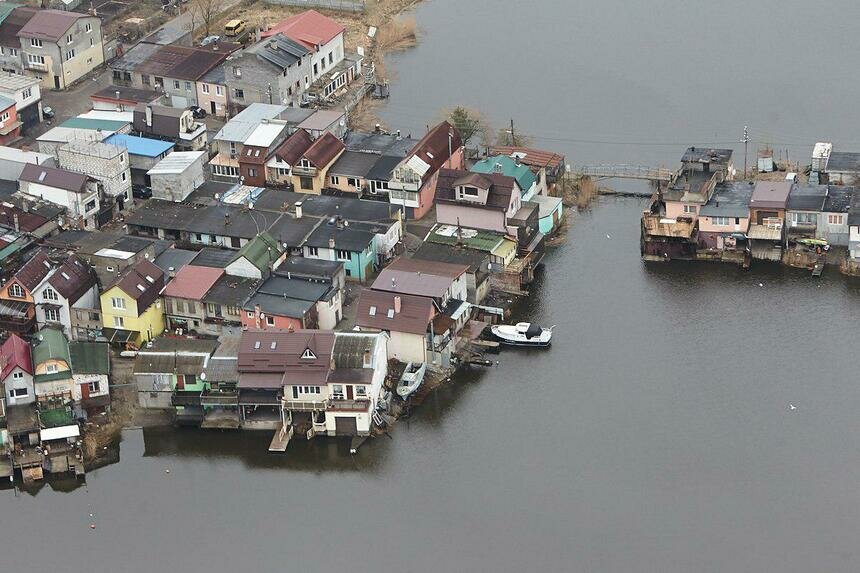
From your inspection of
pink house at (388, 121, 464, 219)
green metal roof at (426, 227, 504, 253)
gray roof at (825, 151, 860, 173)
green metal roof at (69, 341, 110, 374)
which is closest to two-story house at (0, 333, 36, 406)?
green metal roof at (69, 341, 110, 374)

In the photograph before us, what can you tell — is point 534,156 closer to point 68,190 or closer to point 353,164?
point 353,164

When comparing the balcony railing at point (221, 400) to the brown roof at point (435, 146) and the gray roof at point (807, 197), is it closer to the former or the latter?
the brown roof at point (435, 146)

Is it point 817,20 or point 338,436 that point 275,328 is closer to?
point 338,436

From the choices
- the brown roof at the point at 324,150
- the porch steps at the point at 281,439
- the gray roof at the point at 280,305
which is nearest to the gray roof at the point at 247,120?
the brown roof at the point at 324,150

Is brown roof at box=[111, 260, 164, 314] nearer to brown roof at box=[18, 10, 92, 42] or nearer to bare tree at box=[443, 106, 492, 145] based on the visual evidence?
bare tree at box=[443, 106, 492, 145]

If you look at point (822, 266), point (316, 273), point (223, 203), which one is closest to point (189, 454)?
point (316, 273)

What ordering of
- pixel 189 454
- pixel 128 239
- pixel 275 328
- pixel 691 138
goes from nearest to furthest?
pixel 189 454
pixel 275 328
pixel 128 239
pixel 691 138
